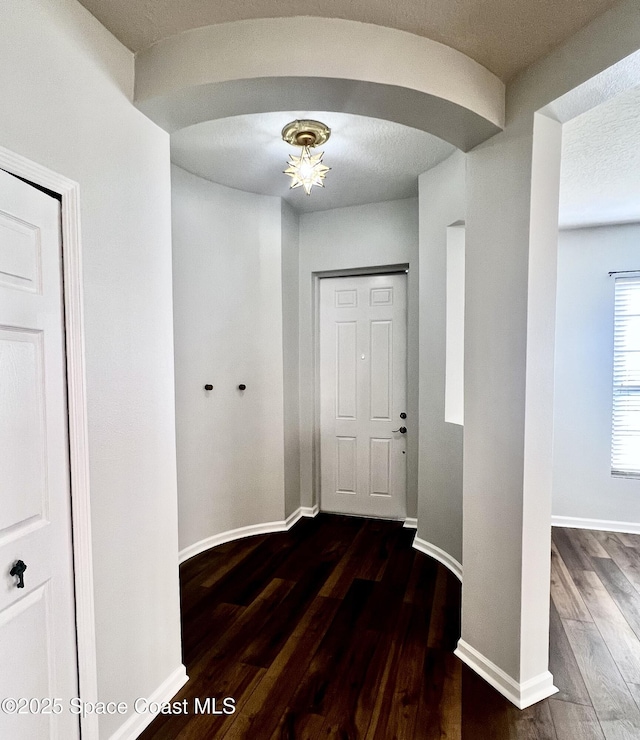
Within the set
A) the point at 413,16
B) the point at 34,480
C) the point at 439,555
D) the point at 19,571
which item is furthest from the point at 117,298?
the point at 439,555

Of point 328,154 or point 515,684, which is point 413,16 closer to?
point 328,154

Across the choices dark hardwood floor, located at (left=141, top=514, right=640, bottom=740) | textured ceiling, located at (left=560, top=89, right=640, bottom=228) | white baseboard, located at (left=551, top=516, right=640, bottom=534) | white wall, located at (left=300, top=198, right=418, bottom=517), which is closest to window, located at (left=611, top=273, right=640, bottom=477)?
white baseboard, located at (left=551, top=516, right=640, bottom=534)

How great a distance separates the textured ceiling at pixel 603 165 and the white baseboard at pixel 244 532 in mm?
3195

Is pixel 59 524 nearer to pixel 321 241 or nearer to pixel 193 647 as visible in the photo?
pixel 193 647

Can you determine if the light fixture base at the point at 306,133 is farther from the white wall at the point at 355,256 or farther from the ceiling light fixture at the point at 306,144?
the white wall at the point at 355,256

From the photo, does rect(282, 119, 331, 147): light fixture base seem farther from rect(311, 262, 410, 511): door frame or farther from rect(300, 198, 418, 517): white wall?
rect(311, 262, 410, 511): door frame

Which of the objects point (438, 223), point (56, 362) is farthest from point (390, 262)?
point (56, 362)

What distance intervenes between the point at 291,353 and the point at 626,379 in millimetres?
2822

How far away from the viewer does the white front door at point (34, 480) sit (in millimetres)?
1103

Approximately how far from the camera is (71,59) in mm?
1277

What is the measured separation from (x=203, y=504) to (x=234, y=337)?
127cm

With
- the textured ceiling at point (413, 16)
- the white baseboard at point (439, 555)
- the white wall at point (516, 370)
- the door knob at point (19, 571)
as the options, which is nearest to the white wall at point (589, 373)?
the white baseboard at point (439, 555)

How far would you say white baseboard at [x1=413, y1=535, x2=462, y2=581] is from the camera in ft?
8.70

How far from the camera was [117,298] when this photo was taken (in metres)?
1.46
